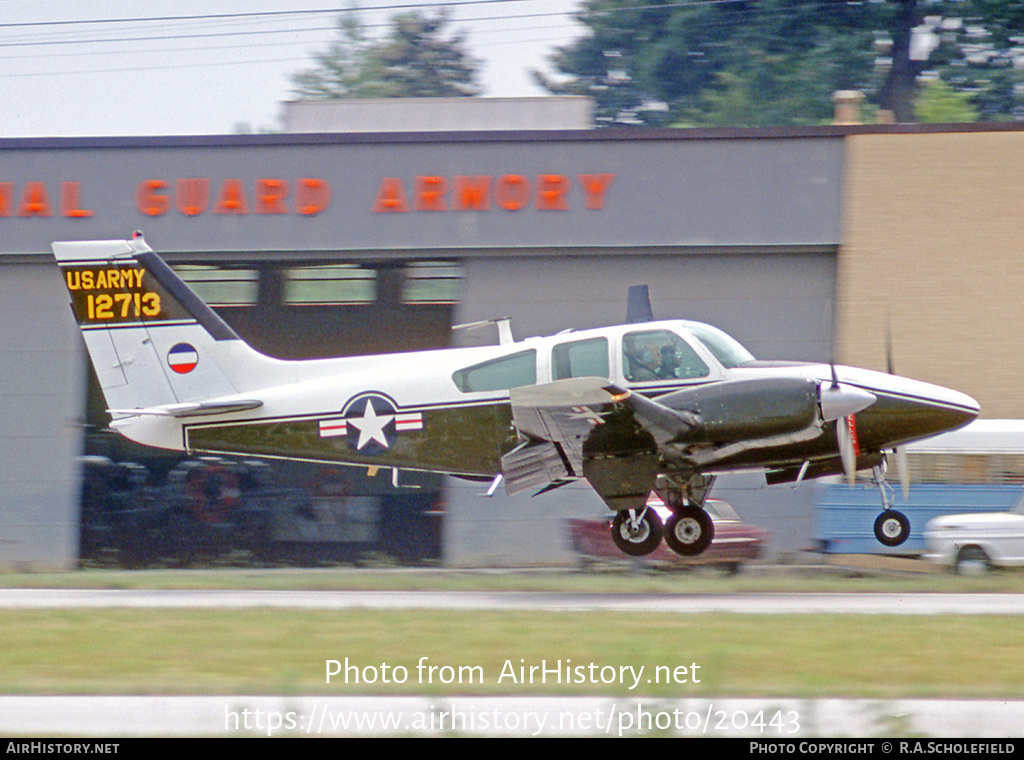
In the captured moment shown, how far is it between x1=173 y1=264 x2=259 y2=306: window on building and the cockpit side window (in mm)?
9369

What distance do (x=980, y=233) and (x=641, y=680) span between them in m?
13.5

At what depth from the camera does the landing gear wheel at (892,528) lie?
12875 mm

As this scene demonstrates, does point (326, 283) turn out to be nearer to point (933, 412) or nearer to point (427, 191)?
point (427, 191)

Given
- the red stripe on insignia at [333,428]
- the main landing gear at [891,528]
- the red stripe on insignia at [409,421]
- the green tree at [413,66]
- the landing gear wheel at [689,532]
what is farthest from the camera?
the green tree at [413,66]

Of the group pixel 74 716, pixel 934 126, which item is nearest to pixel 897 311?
pixel 934 126

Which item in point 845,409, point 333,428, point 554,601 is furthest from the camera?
point 333,428

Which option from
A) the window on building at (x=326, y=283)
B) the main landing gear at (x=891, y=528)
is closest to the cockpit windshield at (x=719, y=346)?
the main landing gear at (x=891, y=528)

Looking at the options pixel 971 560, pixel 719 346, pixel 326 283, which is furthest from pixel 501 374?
pixel 971 560

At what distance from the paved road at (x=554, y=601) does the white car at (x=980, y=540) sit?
310 cm

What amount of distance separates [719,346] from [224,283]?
1034 centimetres

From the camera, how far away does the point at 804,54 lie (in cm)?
4222

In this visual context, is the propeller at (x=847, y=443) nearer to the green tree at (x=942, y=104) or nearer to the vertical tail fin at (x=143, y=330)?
the vertical tail fin at (x=143, y=330)

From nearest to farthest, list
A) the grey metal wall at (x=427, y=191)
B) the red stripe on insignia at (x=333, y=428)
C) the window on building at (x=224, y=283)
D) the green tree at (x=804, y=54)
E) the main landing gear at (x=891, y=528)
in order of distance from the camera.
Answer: the main landing gear at (x=891, y=528), the red stripe on insignia at (x=333, y=428), the grey metal wall at (x=427, y=191), the window on building at (x=224, y=283), the green tree at (x=804, y=54)
